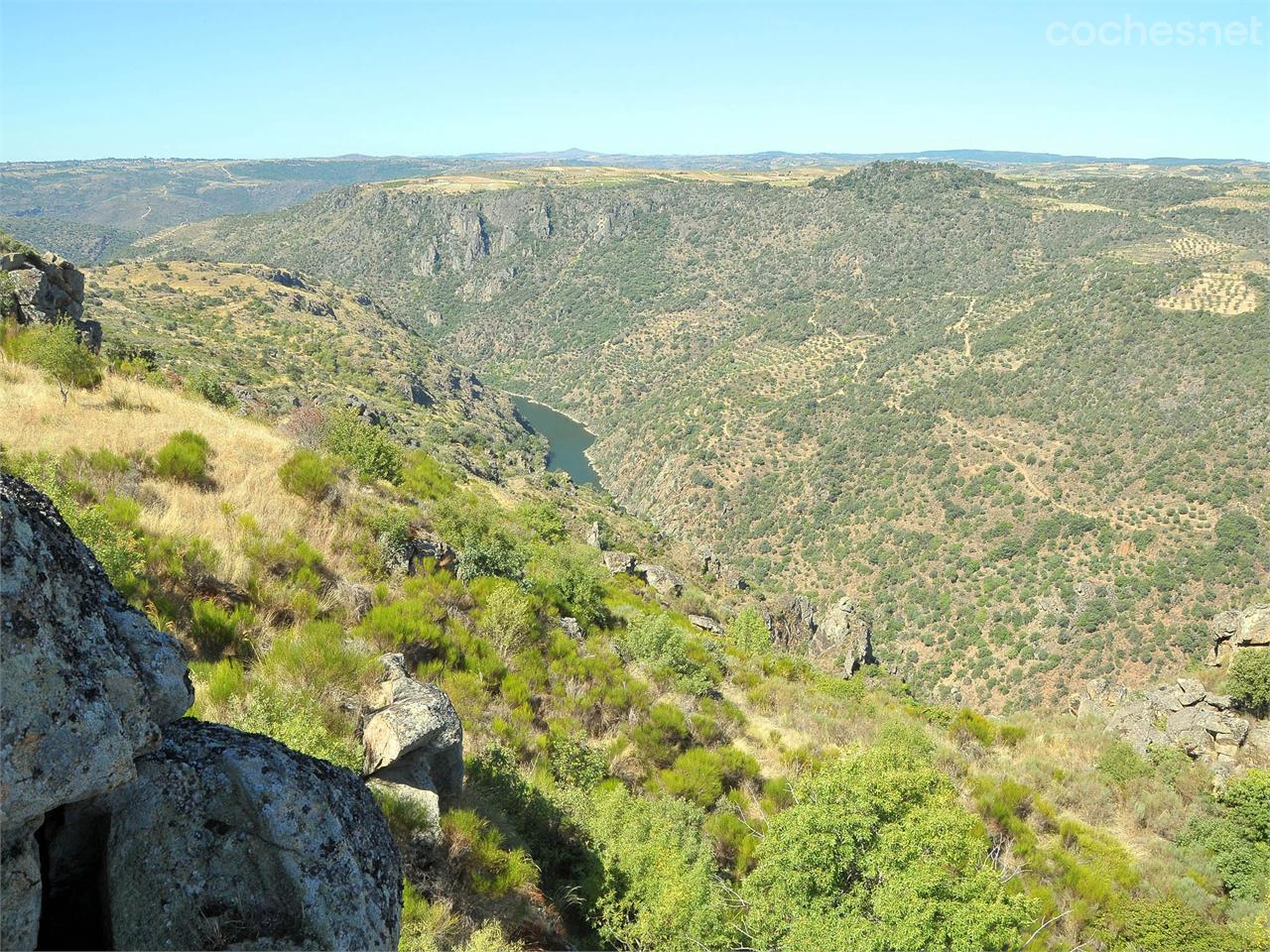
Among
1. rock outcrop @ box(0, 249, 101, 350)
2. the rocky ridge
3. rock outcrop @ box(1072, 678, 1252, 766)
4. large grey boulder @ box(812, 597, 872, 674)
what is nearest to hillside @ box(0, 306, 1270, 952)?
the rocky ridge

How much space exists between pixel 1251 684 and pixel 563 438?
116329 millimetres

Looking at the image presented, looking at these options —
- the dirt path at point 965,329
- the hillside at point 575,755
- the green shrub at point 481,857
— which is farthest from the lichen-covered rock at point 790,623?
the dirt path at point 965,329

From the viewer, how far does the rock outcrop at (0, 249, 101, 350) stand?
38.5ft

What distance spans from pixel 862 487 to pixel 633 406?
63.7 metres

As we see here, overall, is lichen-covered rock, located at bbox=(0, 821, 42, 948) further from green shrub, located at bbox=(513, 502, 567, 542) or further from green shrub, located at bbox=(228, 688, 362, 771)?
green shrub, located at bbox=(513, 502, 567, 542)

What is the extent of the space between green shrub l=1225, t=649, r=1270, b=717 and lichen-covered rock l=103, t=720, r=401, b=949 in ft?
62.5

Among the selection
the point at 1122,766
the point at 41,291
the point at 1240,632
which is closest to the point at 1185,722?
the point at 1122,766

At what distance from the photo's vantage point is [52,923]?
228cm

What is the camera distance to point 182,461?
7777 millimetres

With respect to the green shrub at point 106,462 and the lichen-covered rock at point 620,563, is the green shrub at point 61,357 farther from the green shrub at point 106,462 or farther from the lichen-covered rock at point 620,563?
the lichen-covered rock at point 620,563

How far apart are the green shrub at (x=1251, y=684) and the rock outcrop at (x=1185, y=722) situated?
333 millimetres

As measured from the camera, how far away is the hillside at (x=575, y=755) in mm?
5340

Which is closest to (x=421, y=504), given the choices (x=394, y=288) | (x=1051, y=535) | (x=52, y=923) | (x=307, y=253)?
(x=52, y=923)

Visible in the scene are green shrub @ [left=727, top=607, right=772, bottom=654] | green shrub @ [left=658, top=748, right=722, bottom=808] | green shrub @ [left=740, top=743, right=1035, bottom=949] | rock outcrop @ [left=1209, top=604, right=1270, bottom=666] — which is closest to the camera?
green shrub @ [left=740, top=743, right=1035, bottom=949]
